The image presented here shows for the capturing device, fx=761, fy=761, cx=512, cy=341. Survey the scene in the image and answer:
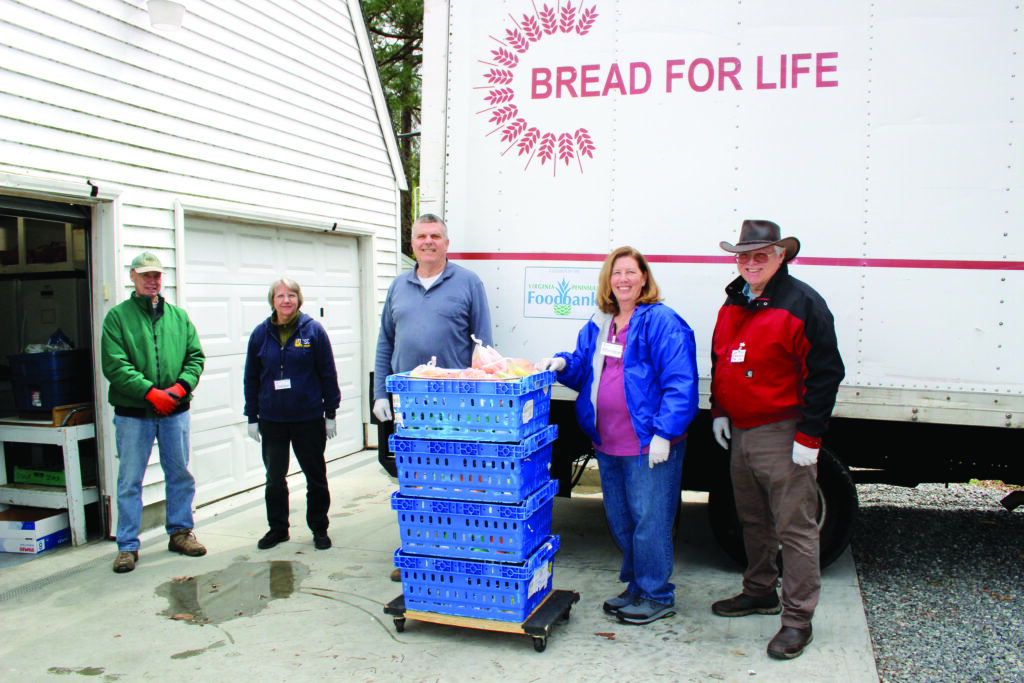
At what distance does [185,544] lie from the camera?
4906 mm

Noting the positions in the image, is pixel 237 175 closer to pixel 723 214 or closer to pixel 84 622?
pixel 84 622

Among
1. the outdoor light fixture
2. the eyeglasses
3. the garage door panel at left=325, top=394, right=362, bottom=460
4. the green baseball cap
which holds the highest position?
the outdoor light fixture

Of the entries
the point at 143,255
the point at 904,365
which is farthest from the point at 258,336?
the point at 904,365

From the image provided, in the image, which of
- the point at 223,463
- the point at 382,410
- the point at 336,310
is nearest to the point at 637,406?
the point at 382,410

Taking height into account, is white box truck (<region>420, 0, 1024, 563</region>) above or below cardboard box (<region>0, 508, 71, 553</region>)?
above

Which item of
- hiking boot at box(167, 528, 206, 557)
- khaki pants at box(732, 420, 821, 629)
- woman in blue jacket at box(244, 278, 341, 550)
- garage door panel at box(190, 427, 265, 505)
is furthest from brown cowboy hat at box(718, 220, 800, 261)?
garage door panel at box(190, 427, 265, 505)

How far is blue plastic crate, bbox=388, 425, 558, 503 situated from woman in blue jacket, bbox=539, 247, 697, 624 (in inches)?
13.3

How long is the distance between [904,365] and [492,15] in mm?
2841

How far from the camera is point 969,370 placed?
3.62 meters

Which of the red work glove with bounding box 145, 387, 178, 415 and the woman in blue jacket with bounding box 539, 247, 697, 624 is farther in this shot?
the red work glove with bounding box 145, 387, 178, 415

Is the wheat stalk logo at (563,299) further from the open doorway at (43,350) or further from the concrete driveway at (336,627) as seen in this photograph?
the open doorway at (43,350)

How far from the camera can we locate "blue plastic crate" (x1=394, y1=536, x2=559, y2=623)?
11.2 ft

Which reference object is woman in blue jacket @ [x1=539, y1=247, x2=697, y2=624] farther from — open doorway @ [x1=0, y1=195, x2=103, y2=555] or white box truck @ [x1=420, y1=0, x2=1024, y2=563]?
open doorway @ [x1=0, y1=195, x2=103, y2=555]

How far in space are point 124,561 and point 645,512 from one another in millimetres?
3182
